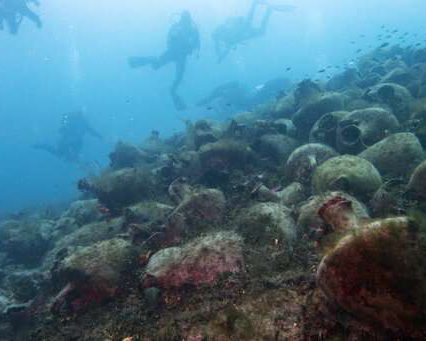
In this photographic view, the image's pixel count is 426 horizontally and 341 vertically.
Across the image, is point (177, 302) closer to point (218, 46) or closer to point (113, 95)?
point (218, 46)

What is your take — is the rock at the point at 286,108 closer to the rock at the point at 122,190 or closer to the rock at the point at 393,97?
the rock at the point at 393,97

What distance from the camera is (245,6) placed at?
155 meters

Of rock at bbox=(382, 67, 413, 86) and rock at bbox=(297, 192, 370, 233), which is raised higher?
rock at bbox=(382, 67, 413, 86)

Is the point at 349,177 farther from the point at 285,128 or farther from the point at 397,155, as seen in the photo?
the point at 285,128

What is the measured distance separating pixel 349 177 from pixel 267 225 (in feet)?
6.25

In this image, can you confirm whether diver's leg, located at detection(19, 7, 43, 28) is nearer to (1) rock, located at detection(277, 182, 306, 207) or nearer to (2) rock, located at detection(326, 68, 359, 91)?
(2) rock, located at detection(326, 68, 359, 91)

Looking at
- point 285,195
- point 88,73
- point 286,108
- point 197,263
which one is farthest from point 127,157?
point 88,73

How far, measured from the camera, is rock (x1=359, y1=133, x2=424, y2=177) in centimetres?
789

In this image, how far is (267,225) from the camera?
6.60m

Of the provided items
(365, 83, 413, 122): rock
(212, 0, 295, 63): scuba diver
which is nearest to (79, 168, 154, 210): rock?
(365, 83, 413, 122): rock

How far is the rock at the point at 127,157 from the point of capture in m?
16.8

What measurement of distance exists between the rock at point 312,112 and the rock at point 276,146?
976 mm

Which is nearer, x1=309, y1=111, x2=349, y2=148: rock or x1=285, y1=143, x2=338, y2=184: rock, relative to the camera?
x1=285, y1=143, x2=338, y2=184: rock

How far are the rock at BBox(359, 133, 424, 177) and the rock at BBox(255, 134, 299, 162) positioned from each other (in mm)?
2961
